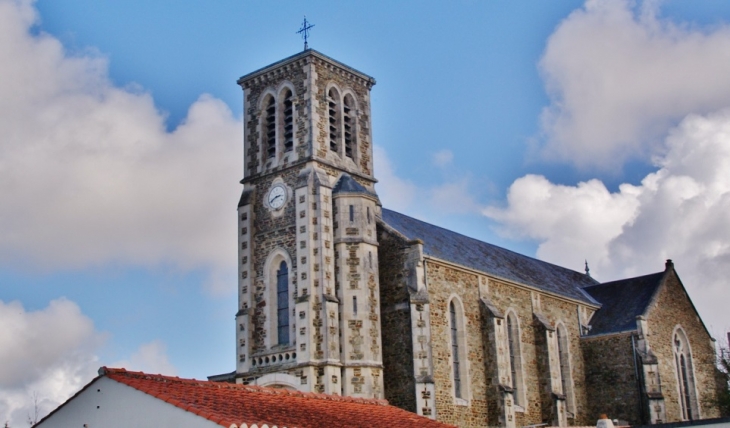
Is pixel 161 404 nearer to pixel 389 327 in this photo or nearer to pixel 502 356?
pixel 389 327

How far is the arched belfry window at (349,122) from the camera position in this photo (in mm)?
36750

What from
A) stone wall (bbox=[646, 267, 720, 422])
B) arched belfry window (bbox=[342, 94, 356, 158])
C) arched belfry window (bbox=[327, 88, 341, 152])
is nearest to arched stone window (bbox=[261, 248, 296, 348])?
arched belfry window (bbox=[327, 88, 341, 152])

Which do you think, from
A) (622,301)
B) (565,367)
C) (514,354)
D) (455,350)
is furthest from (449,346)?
(622,301)

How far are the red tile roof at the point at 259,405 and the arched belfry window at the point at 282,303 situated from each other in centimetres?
1218

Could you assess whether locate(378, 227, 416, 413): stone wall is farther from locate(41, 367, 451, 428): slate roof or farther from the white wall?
the white wall

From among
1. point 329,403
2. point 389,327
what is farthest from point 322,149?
point 329,403

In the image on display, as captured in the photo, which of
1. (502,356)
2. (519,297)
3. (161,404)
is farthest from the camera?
(519,297)

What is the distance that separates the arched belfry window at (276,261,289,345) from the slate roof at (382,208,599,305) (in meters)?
4.44

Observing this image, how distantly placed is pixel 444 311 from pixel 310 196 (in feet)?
22.2

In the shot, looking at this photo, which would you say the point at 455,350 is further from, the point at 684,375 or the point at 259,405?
the point at 259,405

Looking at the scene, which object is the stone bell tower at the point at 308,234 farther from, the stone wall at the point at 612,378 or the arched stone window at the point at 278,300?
the stone wall at the point at 612,378

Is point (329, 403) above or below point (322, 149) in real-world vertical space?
below

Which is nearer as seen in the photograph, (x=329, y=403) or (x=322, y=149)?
(x=329, y=403)

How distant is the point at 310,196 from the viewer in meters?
33.5
